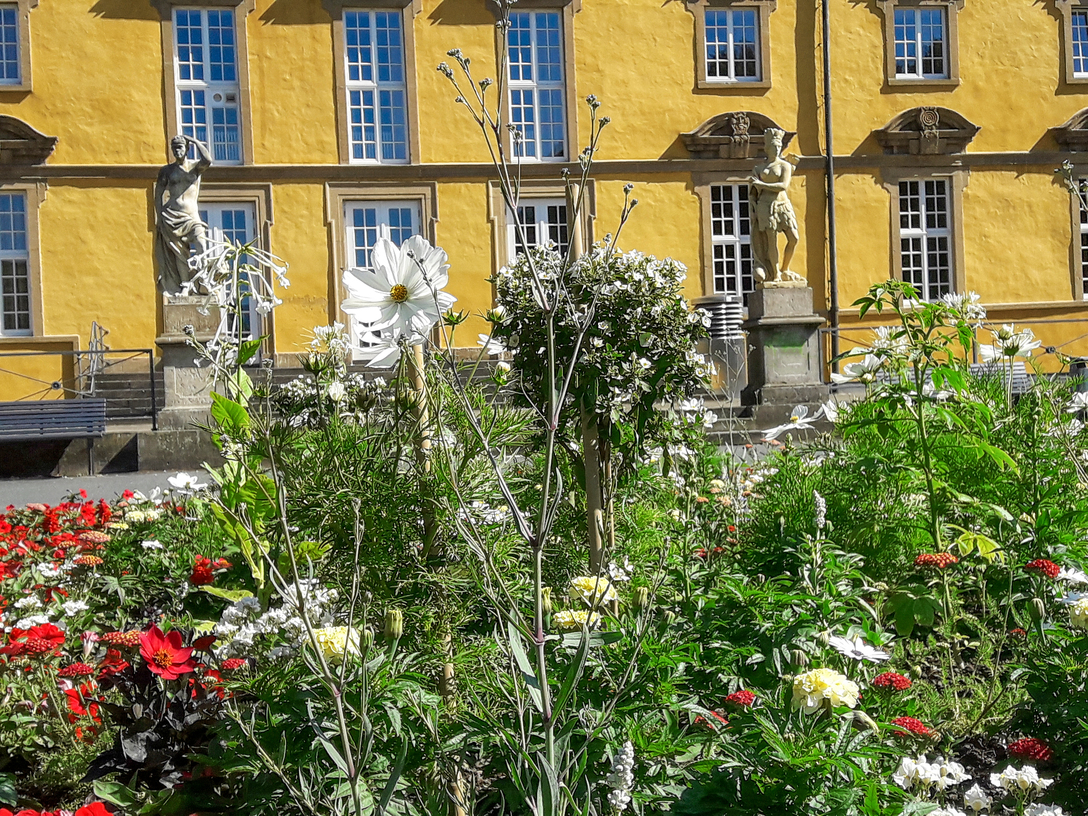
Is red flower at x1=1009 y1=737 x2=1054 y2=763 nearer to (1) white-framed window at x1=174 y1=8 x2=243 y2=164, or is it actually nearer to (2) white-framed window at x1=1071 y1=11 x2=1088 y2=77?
(1) white-framed window at x1=174 y1=8 x2=243 y2=164

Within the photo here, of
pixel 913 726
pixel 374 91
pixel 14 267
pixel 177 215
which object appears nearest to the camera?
pixel 913 726

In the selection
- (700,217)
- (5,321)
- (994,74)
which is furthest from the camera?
(994,74)

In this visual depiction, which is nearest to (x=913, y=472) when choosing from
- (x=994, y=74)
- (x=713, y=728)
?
(x=713, y=728)

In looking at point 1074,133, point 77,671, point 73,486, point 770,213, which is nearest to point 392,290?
point 77,671

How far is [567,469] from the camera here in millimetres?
4102

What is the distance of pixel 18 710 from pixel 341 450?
4.45 feet

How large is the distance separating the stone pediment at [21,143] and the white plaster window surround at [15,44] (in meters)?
0.69

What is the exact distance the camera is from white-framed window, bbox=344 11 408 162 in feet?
63.5

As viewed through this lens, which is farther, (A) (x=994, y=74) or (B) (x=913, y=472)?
(A) (x=994, y=74)

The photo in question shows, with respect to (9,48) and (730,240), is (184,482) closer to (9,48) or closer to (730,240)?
(9,48)

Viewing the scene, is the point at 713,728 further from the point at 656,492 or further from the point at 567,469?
the point at 656,492

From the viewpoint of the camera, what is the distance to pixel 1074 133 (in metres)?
21.1

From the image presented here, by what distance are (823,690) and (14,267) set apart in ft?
62.8

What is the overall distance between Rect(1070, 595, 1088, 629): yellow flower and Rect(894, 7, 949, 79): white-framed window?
66.1 feet
